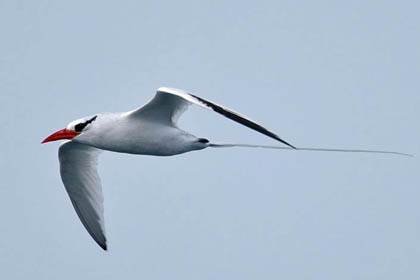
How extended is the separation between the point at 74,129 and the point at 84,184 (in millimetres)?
2874

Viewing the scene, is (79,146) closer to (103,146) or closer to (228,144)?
(103,146)

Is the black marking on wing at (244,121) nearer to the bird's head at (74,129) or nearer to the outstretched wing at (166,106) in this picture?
the outstretched wing at (166,106)

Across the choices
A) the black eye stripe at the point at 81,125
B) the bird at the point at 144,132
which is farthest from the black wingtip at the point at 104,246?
the black eye stripe at the point at 81,125

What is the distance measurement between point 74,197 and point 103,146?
124 inches

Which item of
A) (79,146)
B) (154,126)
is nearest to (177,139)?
(154,126)

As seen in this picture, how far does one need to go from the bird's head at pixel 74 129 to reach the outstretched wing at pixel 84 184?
1.97m

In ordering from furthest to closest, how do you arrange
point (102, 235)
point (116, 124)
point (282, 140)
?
point (102, 235) → point (116, 124) → point (282, 140)

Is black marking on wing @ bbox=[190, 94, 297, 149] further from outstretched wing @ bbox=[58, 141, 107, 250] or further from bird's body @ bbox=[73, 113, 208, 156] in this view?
outstretched wing @ bbox=[58, 141, 107, 250]

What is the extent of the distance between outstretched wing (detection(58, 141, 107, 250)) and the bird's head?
6.47 feet

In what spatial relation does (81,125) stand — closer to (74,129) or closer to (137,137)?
(74,129)

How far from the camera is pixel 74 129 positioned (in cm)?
1675

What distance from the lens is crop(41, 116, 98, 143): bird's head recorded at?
54.6 ft

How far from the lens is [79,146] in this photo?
19141 millimetres

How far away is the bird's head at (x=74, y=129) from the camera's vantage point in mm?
16639
